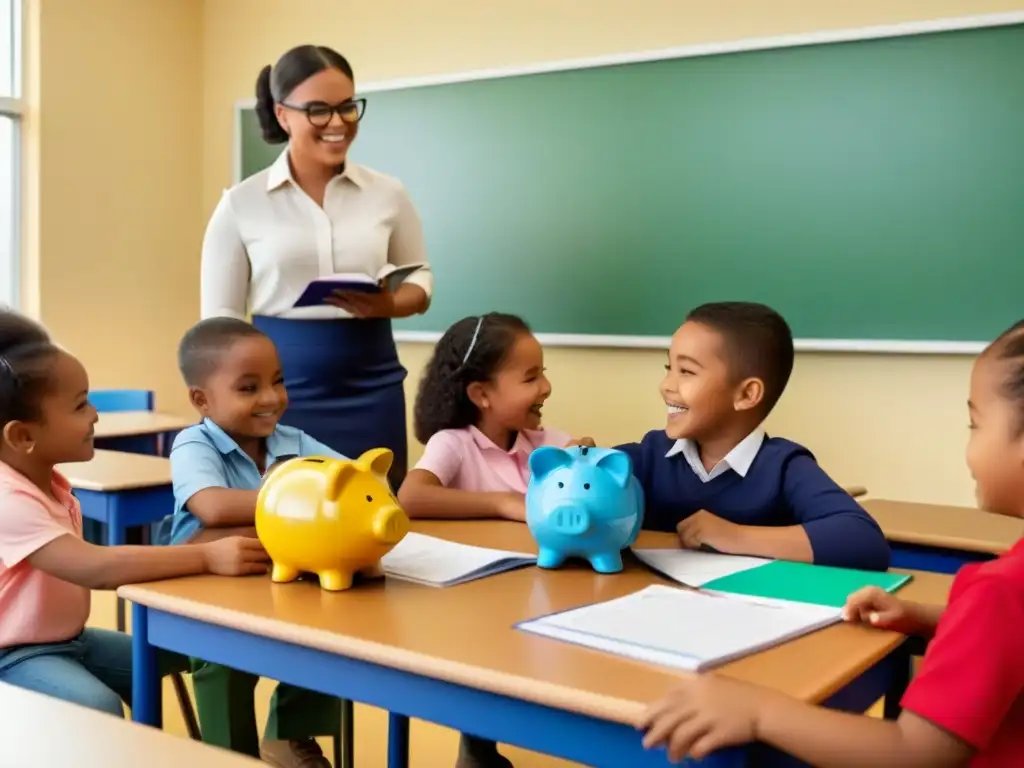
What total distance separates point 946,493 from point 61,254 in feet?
11.9

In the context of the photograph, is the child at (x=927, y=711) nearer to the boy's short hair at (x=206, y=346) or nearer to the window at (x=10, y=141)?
the boy's short hair at (x=206, y=346)

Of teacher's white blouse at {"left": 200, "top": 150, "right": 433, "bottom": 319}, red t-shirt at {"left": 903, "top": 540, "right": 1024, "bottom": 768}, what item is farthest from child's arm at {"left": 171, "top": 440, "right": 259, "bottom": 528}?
red t-shirt at {"left": 903, "top": 540, "right": 1024, "bottom": 768}

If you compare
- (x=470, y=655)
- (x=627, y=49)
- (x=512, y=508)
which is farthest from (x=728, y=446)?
(x=627, y=49)

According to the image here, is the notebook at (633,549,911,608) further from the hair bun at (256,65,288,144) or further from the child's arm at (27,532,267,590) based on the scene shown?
the hair bun at (256,65,288,144)

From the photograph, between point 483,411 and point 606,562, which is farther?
point 483,411

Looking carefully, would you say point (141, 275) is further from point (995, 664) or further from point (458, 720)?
point (995, 664)

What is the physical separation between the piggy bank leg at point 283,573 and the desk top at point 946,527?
4.72 feet

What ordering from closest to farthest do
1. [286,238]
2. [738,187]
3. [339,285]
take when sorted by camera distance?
1. [339,285]
2. [286,238]
3. [738,187]

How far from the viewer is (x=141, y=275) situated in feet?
16.2

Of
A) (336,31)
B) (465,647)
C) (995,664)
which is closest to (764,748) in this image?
(995,664)

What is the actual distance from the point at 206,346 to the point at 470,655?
3.33ft

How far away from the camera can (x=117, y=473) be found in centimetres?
281

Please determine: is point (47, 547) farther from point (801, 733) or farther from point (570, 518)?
point (801, 733)

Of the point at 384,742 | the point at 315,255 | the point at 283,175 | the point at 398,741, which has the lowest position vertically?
the point at 384,742
